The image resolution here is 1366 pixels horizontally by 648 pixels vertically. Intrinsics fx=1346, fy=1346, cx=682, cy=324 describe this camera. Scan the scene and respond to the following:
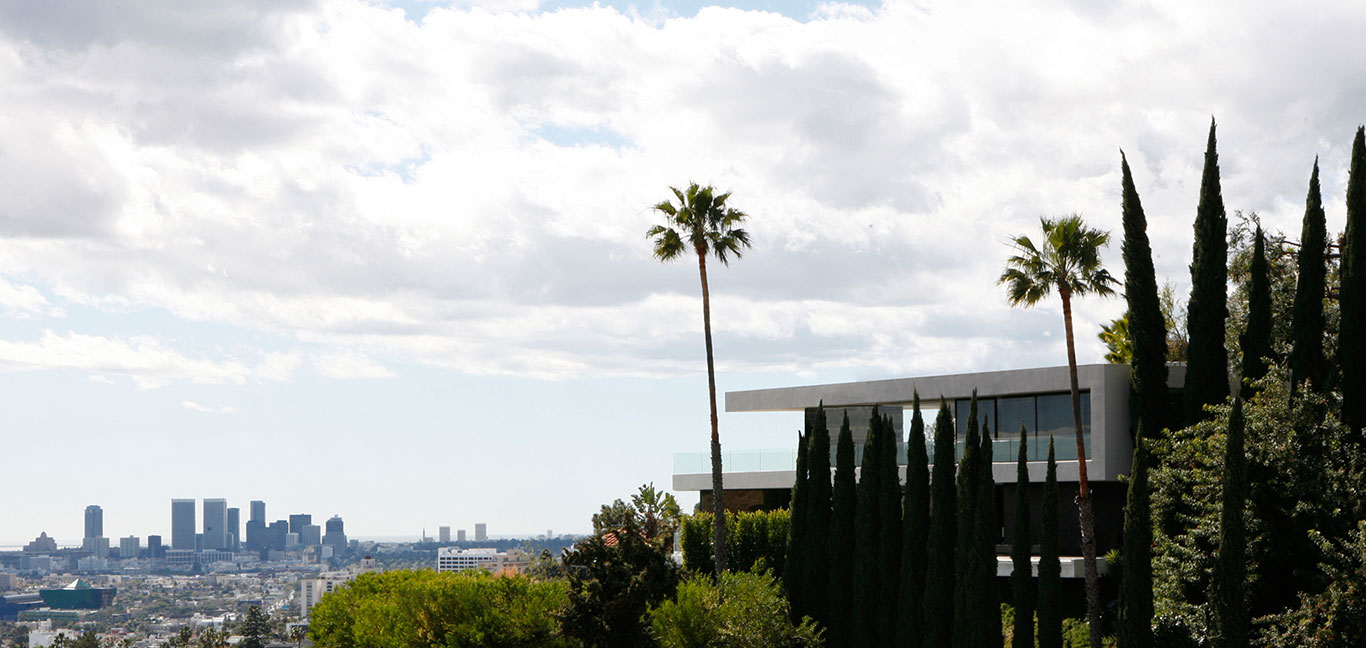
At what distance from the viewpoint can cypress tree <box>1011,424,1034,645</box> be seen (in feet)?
107

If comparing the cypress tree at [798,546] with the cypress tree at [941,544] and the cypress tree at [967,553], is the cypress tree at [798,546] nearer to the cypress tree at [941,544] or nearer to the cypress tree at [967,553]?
the cypress tree at [941,544]

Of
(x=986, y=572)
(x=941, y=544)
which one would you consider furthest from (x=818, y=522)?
(x=986, y=572)

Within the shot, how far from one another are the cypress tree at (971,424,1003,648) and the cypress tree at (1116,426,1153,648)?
3.68m

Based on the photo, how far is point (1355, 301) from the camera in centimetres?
3114

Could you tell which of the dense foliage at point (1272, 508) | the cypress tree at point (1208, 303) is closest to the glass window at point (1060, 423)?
the cypress tree at point (1208, 303)

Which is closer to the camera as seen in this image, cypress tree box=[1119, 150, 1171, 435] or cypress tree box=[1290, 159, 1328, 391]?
cypress tree box=[1290, 159, 1328, 391]

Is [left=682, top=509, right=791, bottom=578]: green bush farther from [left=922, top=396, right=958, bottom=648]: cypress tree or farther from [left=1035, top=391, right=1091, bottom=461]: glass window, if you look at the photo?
[left=1035, top=391, right=1091, bottom=461]: glass window

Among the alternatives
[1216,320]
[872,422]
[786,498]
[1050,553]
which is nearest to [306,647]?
[786,498]

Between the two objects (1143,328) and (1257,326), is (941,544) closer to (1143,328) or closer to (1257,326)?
(1143,328)

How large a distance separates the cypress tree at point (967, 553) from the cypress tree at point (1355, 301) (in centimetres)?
844

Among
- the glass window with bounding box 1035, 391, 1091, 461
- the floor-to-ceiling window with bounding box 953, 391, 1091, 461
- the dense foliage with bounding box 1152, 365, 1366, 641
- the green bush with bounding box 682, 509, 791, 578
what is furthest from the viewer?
the green bush with bounding box 682, 509, 791, 578

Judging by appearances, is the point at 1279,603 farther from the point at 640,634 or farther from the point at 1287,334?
the point at 640,634

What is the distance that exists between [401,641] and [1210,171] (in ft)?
80.1

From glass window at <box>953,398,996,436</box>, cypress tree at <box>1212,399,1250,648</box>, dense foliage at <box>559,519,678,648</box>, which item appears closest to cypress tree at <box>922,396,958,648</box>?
glass window at <box>953,398,996,436</box>
